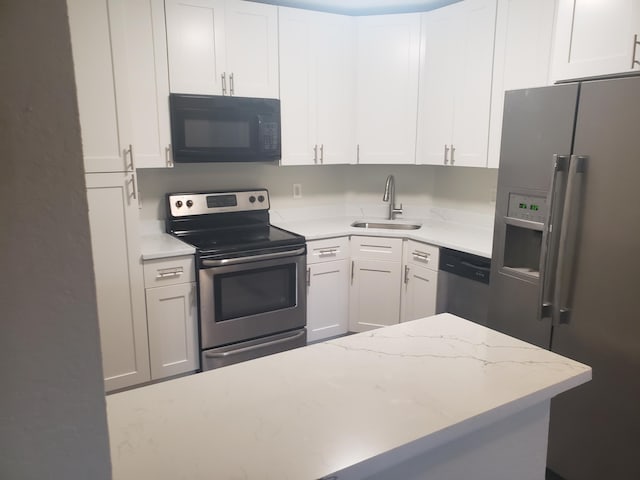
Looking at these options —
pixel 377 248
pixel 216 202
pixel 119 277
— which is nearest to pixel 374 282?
pixel 377 248

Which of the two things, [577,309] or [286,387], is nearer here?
[286,387]

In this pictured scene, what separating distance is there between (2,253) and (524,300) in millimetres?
2201

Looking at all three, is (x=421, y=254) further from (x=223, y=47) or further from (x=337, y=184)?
(x=223, y=47)

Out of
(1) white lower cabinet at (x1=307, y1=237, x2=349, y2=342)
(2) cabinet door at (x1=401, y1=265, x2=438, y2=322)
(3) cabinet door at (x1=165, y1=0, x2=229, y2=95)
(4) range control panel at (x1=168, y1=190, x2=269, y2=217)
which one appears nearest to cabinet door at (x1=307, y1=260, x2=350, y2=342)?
(1) white lower cabinet at (x1=307, y1=237, x2=349, y2=342)

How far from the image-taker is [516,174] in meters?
2.23

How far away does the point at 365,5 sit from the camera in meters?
3.35

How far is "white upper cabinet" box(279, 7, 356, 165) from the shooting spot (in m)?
3.26

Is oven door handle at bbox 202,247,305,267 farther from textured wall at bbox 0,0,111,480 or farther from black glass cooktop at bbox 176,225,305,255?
textured wall at bbox 0,0,111,480

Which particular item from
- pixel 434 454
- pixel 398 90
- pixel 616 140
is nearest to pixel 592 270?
pixel 616 140

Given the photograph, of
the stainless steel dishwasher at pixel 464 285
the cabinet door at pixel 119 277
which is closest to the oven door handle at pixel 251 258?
the cabinet door at pixel 119 277

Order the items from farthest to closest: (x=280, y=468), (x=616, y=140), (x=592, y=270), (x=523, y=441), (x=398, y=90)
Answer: (x=398, y=90) → (x=592, y=270) → (x=616, y=140) → (x=523, y=441) → (x=280, y=468)

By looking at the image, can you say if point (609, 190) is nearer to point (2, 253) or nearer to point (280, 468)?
point (280, 468)

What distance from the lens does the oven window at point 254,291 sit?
2.85 metres

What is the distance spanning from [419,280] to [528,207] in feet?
3.85
